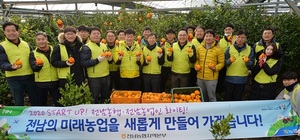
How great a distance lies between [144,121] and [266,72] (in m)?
2.16

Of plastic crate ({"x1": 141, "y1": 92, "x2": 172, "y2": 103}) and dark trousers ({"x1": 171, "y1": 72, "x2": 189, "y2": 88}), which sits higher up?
dark trousers ({"x1": 171, "y1": 72, "x2": 189, "y2": 88})

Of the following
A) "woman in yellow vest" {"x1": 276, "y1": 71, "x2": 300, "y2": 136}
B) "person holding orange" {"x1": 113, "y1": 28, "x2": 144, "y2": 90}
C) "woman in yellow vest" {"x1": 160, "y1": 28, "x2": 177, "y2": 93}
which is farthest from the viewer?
"woman in yellow vest" {"x1": 160, "y1": 28, "x2": 177, "y2": 93}

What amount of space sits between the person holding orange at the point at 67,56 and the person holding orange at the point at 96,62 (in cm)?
11

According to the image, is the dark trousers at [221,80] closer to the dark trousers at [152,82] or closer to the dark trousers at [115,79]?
the dark trousers at [152,82]

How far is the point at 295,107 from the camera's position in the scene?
3.40 m

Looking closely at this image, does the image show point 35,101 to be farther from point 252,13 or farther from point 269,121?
point 252,13

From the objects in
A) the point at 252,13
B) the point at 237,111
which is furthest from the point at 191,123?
the point at 252,13

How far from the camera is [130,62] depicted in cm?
438

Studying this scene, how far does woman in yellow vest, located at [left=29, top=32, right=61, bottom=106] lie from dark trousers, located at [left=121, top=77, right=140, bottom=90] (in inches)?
46.4

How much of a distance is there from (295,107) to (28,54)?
4107 mm

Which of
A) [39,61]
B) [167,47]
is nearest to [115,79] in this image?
[167,47]

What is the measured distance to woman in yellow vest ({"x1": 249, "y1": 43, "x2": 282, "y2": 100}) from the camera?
153 inches

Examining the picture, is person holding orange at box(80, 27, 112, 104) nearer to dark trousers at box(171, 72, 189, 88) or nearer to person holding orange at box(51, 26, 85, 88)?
person holding orange at box(51, 26, 85, 88)

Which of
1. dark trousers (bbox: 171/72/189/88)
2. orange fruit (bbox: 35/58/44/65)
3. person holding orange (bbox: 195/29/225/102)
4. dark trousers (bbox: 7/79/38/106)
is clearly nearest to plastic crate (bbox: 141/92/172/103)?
dark trousers (bbox: 171/72/189/88)
